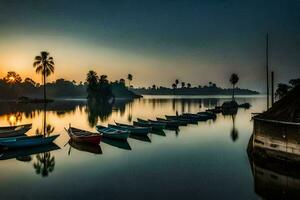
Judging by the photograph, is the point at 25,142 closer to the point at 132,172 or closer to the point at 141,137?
the point at 132,172

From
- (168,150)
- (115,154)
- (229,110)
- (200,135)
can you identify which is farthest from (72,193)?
(229,110)

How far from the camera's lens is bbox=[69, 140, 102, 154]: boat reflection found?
30.1m

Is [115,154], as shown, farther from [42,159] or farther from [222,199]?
[222,199]

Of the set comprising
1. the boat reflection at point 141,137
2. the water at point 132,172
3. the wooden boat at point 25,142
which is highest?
the wooden boat at point 25,142

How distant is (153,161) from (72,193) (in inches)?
409

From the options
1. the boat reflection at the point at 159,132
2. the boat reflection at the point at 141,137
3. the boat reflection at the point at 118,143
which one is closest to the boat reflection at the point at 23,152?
the boat reflection at the point at 118,143

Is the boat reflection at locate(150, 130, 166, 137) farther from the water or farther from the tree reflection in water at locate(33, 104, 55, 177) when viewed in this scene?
the tree reflection in water at locate(33, 104, 55, 177)

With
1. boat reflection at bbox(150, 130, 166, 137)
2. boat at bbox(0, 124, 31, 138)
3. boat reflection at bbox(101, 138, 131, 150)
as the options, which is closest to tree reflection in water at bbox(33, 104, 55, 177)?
boat reflection at bbox(101, 138, 131, 150)

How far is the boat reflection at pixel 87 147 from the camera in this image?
30.1 meters

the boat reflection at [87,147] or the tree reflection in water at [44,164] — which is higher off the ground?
the boat reflection at [87,147]

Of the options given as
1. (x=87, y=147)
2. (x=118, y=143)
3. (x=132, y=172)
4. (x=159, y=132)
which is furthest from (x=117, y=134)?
(x=132, y=172)

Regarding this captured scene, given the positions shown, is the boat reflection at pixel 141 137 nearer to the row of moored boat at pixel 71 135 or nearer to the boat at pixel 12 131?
the row of moored boat at pixel 71 135

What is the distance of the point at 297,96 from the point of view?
23797 millimetres

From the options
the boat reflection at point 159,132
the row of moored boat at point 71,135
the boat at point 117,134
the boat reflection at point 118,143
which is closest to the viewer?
the row of moored boat at point 71,135
